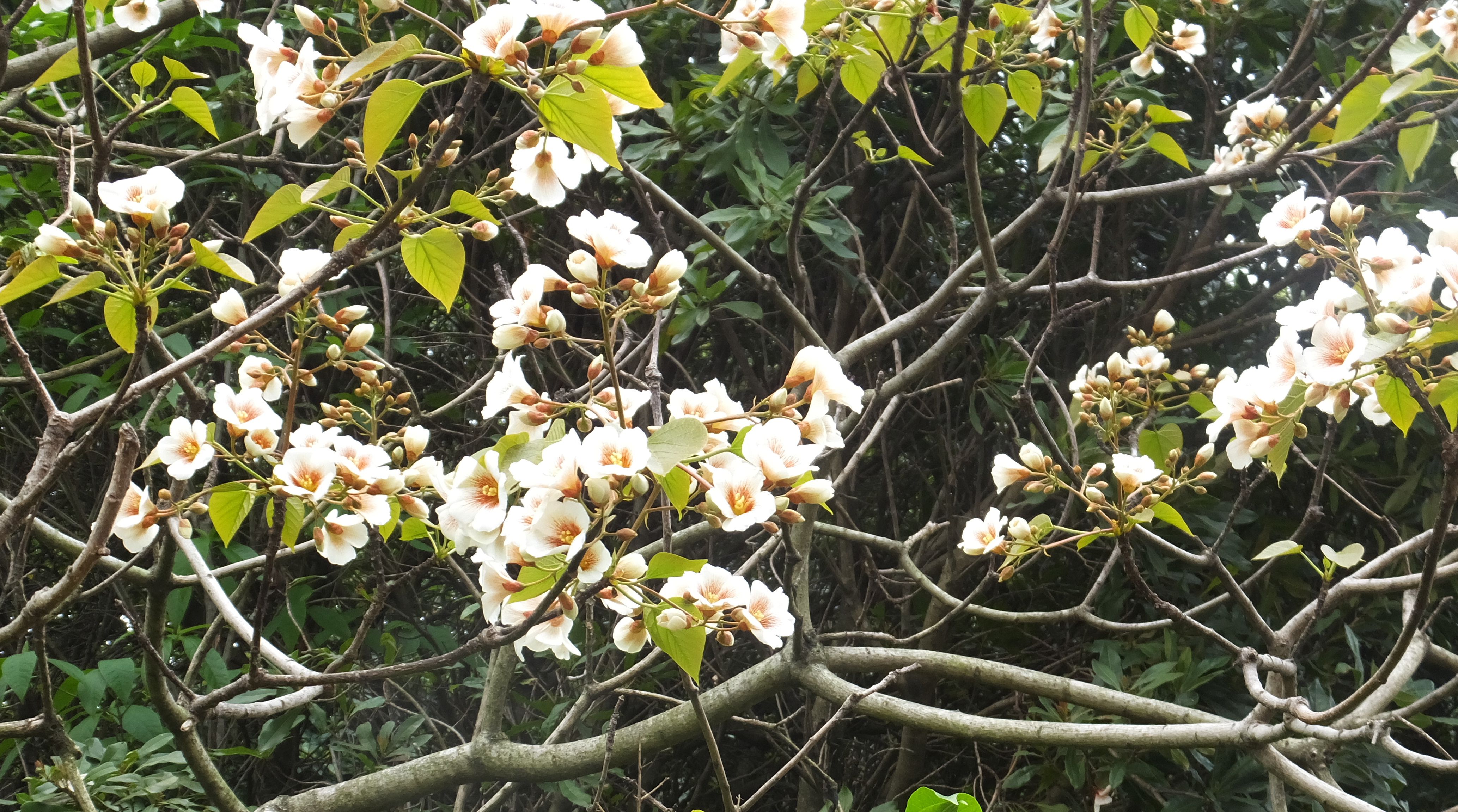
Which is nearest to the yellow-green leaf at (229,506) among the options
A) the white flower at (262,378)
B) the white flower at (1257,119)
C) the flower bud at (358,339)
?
the white flower at (262,378)

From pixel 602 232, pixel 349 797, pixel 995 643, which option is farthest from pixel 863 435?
pixel 602 232

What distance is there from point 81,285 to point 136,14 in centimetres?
58

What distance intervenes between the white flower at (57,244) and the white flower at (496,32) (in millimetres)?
450

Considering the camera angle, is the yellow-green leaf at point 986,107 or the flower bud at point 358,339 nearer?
the flower bud at point 358,339

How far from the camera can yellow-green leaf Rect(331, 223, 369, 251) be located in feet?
3.11

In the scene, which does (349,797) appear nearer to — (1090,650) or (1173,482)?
(1173,482)

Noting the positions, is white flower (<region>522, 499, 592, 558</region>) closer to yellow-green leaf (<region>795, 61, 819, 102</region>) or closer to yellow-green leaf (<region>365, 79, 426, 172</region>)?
yellow-green leaf (<region>365, 79, 426, 172</region>)

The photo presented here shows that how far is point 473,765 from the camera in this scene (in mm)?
1808

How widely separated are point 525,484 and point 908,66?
3.97 ft

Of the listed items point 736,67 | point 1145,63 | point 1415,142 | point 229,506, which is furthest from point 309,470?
point 1145,63

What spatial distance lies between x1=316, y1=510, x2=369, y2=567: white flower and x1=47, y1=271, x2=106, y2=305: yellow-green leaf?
1.15ft

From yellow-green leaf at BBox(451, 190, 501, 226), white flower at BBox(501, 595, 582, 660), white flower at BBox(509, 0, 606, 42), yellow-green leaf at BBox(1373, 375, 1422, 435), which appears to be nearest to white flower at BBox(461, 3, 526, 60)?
white flower at BBox(509, 0, 606, 42)

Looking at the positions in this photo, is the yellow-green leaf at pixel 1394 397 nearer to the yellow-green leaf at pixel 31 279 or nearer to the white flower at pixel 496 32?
the white flower at pixel 496 32

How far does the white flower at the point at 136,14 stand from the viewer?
4.09ft
